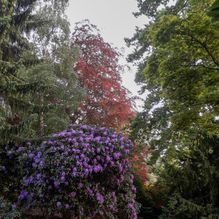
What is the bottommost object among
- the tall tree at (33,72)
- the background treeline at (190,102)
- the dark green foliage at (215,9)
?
the dark green foliage at (215,9)

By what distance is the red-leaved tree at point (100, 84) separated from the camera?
11.7 metres

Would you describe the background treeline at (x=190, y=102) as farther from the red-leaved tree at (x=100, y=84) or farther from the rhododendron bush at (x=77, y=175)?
the red-leaved tree at (x=100, y=84)

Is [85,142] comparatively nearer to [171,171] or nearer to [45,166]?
[45,166]

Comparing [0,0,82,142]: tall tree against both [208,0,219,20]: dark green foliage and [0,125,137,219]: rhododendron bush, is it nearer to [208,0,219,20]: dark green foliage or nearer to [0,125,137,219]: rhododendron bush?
[0,125,137,219]: rhododendron bush

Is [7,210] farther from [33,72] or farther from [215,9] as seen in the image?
[33,72]

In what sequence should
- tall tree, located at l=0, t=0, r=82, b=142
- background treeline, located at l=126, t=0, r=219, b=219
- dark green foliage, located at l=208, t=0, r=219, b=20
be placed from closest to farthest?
dark green foliage, located at l=208, t=0, r=219, b=20 < background treeline, located at l=126, t=0, r=219, b=219 < tall tree, located at l=0, t=0, r=82, b=142

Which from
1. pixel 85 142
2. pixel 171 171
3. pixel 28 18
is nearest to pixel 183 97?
pixel 171 171

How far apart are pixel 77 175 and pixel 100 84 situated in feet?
22.2

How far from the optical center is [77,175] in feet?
18.6

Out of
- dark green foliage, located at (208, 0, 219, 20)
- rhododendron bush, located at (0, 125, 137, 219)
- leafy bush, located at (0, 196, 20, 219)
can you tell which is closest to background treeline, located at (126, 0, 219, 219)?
rhododendron bush, located at (0, 125, 137, 219)

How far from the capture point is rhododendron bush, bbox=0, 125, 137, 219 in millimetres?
5723

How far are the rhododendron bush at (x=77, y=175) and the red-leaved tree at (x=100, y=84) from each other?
4755 millimetres

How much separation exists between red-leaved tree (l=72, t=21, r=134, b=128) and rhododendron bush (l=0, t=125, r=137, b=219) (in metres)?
4.76

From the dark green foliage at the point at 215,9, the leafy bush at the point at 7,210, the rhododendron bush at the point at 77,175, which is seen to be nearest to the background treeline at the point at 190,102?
the rhododendron bush at the point at 77,175
